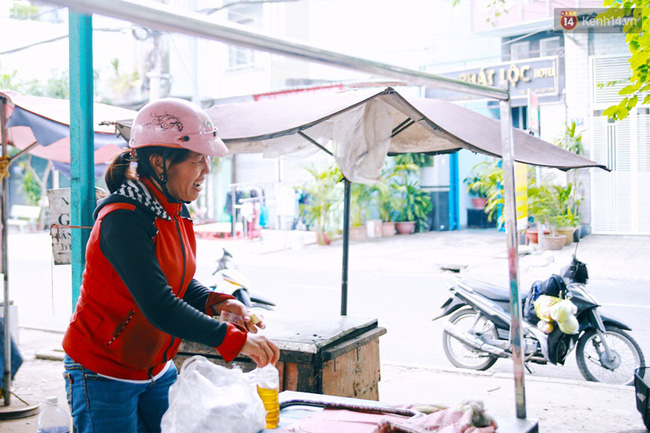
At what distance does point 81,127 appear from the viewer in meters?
3.62

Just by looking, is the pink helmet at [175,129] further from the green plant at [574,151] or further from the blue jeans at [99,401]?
the green plant at [574,151]

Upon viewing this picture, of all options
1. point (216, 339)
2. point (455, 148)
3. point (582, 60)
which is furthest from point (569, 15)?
point (216, 339)

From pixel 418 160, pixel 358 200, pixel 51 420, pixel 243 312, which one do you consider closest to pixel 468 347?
pixel 51 420

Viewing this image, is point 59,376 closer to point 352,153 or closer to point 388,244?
point 352,153

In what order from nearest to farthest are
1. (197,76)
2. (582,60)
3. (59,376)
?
(59,376)
(582,60)
(197,76)

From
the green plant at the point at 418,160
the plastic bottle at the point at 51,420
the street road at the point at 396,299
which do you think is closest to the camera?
the plastic bottle at the point at 51,420

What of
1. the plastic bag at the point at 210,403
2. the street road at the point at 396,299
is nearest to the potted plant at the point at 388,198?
the street road at the point at 396,299

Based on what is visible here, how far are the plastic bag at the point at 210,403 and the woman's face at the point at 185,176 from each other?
2.12ft

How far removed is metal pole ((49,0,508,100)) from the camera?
157 centimetres

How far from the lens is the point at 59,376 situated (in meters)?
6.15

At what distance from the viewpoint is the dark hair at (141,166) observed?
226 cm

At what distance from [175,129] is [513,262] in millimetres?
1707

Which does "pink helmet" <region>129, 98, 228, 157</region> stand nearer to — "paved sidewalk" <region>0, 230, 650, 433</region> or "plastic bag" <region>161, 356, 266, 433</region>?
"plastic bag" <region>161, 356, 266, 433</region>

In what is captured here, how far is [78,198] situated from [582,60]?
14.3 m
